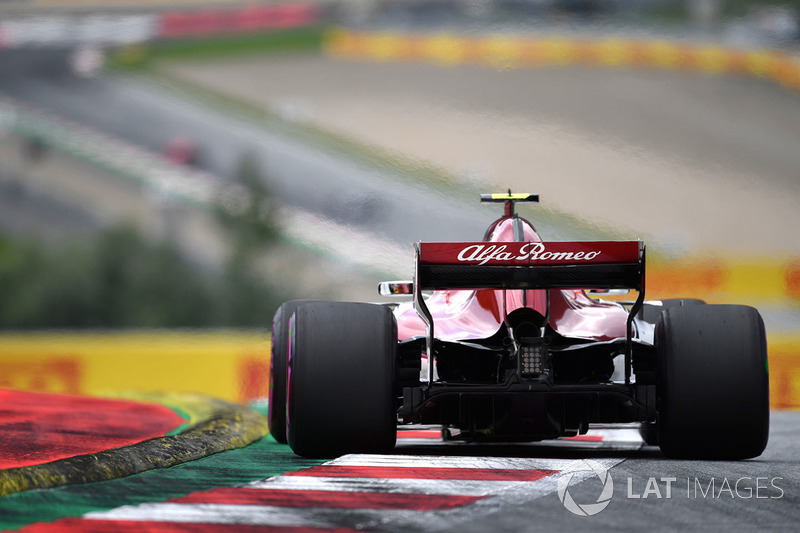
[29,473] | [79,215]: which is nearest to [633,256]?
[29,473]

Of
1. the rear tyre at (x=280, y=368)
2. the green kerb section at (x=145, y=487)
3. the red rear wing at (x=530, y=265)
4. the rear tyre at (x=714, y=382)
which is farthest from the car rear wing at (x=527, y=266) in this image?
the rear tyre at (x=280, y=368)

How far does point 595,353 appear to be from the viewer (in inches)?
260

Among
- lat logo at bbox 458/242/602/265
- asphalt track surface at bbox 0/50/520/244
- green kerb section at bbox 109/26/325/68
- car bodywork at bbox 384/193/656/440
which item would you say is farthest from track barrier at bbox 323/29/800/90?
lat logo at bbox 458/242/602/265

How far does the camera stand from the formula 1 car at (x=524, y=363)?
6.10 metres

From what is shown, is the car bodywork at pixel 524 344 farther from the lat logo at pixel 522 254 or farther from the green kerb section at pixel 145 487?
the green kerb section at pixel 145 487

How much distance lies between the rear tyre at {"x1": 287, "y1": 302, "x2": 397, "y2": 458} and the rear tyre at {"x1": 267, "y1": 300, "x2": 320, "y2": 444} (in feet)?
3.78

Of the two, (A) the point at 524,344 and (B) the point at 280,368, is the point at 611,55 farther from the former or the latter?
(A) the point at 524,344

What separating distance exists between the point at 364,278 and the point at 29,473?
24.6m

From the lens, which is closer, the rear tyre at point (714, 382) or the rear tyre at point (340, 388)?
the rear tyre at point (340, 388)

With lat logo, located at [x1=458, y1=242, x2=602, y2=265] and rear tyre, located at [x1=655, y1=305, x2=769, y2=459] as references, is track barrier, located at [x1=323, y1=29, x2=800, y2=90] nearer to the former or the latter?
rear tyre, located at [x1=655, y1=305, x2=769, y2=459]

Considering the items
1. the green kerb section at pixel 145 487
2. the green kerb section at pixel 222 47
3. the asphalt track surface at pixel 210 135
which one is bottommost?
the green kerb section at pixel 145 487

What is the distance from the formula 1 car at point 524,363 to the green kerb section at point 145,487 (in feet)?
1.19

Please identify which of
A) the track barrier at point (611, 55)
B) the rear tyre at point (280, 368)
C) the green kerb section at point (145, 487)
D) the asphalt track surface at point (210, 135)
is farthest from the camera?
the track barrier at point (611, 55)

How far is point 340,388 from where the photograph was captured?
239 inches
